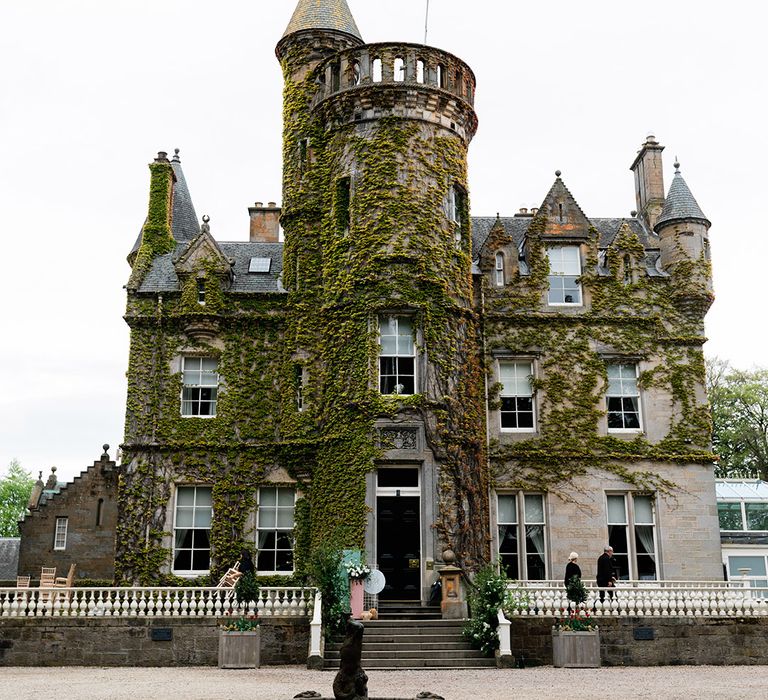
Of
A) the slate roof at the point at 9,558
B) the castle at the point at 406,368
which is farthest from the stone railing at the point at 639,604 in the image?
the slate roof at the point at 9,558

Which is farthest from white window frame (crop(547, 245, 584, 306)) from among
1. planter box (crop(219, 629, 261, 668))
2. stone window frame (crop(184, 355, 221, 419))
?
planter box (crop(219, 629, 261, 668))

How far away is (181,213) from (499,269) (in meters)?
11.2

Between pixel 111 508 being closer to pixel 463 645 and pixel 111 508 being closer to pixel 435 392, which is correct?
pixel 435 392

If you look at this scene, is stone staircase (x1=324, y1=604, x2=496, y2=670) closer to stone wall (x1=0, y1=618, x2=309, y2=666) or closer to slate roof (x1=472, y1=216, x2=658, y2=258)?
stone wall (x1=0, y1=618, x2=309, y2=666)

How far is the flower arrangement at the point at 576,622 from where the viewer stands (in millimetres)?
18875

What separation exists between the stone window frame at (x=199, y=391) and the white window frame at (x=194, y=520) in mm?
2033

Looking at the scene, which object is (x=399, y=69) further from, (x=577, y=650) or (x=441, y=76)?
(x=577, y=650)

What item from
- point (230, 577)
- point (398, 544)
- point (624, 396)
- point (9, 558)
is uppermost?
point (624, 396)

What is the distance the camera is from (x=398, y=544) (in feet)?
74.8

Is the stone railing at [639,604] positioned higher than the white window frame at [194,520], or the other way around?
the white window frame at [194,520]

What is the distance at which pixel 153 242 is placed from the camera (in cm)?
2817

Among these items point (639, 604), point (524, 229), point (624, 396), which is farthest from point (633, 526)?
point (524, 229)

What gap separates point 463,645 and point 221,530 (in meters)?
8.42

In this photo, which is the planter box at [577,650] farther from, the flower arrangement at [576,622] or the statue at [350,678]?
the statue at [350,678]
